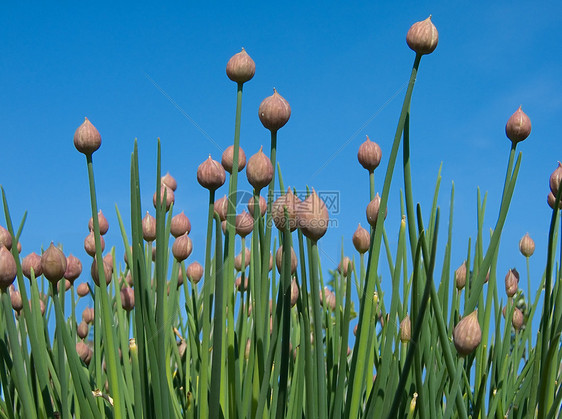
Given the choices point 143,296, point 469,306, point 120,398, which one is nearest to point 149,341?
point 143,296

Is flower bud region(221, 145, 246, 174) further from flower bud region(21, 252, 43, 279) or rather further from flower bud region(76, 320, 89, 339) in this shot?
flower bud region(76, 320, 89, 339)

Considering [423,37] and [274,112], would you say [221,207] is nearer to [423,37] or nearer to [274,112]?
[274,112]

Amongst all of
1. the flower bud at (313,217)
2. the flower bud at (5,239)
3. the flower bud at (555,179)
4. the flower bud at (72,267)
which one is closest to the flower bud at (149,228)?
the flower bud at (72,267)

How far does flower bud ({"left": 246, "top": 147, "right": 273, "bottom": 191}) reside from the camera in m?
0.79

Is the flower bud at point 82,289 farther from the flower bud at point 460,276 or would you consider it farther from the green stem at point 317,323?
the green stem at point 317,323

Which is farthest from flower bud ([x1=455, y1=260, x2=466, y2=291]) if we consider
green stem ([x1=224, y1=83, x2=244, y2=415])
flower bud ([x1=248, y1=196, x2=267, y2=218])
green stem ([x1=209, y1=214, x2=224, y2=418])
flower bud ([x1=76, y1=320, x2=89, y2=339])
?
flower bud ([x1=76, y1=320, x2=89, y2=339])

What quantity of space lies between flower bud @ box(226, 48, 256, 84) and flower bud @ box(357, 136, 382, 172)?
1.18 feet

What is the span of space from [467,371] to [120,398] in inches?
27.3

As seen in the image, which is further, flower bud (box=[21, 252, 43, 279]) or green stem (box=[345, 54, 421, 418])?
flower bud (box=[21, 252, 43, 279])

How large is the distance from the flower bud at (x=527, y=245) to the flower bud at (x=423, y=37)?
1.24m

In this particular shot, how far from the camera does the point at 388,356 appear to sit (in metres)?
0.90

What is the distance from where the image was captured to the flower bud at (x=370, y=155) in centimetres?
119

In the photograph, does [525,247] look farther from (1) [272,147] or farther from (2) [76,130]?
(2) [76,130]

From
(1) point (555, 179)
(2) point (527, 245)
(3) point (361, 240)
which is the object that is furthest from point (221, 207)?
(2) point (527, 245)
